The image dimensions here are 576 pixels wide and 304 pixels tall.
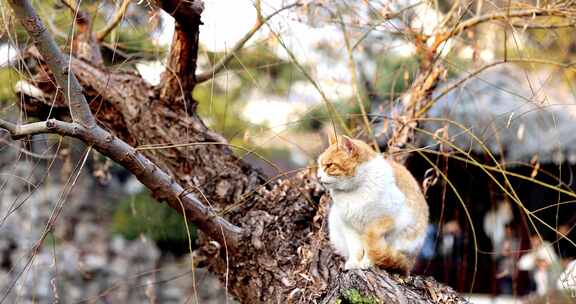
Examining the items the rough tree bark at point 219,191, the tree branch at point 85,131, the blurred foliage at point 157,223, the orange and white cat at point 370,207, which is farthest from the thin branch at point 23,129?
the blurred foliage at point 157,223

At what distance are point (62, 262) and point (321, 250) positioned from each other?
361cm

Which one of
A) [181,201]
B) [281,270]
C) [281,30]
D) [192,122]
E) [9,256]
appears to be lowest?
[9,256]

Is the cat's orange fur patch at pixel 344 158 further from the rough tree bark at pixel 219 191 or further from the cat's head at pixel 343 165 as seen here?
the rough tree bark at pixel 219 191

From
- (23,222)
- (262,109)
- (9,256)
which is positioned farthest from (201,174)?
(9,256)

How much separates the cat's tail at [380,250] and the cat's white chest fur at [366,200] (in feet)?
0.07

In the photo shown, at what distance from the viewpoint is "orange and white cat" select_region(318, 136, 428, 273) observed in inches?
71.7

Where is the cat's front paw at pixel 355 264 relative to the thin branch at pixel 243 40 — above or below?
below

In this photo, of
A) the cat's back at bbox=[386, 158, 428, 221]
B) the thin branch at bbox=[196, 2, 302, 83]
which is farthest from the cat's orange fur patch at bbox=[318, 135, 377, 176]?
the thin branch at bbox=[196, 2, 302, 83]

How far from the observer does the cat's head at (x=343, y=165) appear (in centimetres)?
184

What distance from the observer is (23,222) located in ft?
16.2

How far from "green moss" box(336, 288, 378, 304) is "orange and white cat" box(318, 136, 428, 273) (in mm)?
353

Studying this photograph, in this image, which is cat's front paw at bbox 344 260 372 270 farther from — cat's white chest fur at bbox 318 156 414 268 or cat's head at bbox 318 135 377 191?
cat's head at bbox 318 135 377 191

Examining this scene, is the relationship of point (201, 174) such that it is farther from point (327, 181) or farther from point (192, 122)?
point (327, 181)

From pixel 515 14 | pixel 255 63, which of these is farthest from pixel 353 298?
pixel 255 63
